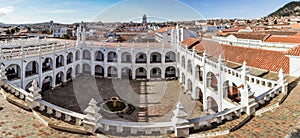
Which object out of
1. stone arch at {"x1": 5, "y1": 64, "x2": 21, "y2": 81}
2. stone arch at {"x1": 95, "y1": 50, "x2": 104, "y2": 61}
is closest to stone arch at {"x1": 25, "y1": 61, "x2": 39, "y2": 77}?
stone arch at {"x1": 5, "y1": 64, "x2": 21, "y2": 81}

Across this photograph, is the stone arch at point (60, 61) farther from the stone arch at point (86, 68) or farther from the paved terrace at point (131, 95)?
the stone arch at point (86, 68)

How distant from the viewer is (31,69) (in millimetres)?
29094

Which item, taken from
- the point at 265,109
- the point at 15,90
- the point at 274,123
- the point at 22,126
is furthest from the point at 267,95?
the point at 15,90

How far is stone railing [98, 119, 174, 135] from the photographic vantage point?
24.1 feet

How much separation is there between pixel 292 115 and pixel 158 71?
29610 millimetres

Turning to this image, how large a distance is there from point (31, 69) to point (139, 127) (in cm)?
2631

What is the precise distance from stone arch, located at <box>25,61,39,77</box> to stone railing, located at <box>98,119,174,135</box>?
22.5 metres

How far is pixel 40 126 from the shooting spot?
8.12 m

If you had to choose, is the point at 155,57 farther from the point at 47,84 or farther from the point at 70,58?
the point at 47,84

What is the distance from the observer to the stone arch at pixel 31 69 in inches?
1066

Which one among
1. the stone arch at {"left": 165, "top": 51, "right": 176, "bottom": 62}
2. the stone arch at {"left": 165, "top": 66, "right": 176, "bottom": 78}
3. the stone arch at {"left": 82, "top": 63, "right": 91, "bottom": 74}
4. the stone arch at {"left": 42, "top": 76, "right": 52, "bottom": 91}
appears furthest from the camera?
the stone arch at {"left": 82, "top": 63, "right": 91, "bottom": 74}

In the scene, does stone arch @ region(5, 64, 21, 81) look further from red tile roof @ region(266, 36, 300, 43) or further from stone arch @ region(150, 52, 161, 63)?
red tile roof @ region(266, 36, 300, 43)

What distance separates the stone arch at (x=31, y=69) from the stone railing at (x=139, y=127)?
22.5 meters

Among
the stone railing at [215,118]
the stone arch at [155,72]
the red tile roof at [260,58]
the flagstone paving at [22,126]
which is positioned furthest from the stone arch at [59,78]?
the stone railing at [215,118]
